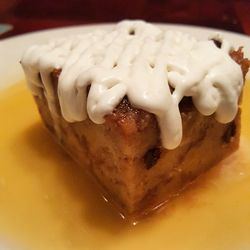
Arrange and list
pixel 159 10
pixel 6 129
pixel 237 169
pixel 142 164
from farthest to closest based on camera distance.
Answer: pixel 159 10
pixel 6 129
pixel 237 169
pixel 142 164

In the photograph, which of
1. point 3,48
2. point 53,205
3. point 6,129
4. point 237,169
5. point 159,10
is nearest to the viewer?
point 53,205

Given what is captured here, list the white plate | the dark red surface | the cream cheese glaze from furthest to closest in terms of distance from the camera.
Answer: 1. the dark red surface
2. the white plate
3. the cream cheese glaze

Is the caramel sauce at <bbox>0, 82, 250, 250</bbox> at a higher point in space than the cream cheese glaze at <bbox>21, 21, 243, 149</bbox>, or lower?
lower

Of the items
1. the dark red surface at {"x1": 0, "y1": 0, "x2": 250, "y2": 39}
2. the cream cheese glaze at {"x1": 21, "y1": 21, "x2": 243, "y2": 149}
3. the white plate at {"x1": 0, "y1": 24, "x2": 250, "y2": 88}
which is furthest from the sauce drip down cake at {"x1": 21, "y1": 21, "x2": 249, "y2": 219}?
the dark red surface at {"x1": 0, "y1": 0, "x2": 250, "y2": 39}

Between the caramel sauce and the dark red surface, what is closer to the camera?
the caramel sauce

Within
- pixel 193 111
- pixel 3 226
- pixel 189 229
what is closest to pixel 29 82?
pixel 3 226

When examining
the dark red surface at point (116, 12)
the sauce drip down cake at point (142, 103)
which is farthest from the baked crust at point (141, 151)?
the dark red surface at point (116, 12)

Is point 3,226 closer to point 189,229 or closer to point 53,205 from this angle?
point 53,205

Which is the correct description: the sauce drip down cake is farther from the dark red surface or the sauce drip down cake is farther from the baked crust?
the dark red surface
